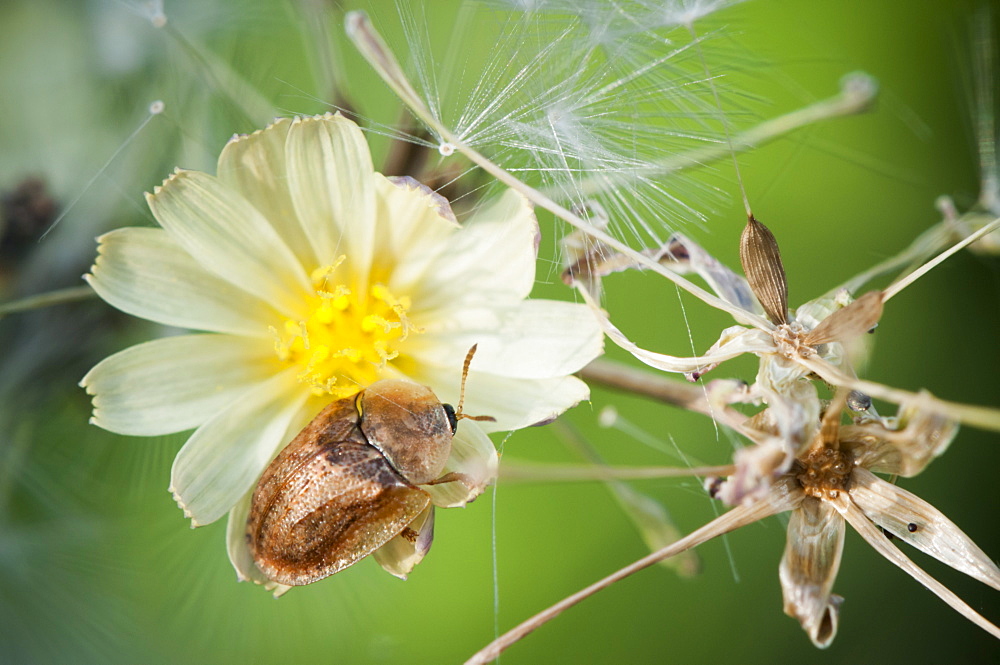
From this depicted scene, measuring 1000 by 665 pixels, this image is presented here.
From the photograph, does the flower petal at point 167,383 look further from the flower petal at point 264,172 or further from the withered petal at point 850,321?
the withered petal at point 850,321

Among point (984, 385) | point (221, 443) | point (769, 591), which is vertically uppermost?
point (221, 443)

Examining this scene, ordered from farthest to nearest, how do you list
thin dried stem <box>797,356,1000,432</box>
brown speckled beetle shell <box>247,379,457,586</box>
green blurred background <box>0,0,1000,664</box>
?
green blurred background <box>0,0,1000,664</box>
brown speckled beetle shell <box>247,379,457,586</box>
thin dried stem <box>797,356,1000,432</box>

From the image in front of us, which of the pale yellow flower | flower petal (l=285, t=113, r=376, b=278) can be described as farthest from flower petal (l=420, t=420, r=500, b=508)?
flower petal (l=285, t=113, r=376, b=278)

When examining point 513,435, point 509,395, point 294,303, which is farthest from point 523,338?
point 513,435

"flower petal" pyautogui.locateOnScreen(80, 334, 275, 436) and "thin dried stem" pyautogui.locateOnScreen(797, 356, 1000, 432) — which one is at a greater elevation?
"thin dried stem" pyautogui.locateOnScreen(797, 356, 1000, 432)

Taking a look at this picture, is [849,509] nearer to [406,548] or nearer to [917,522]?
[917,522]

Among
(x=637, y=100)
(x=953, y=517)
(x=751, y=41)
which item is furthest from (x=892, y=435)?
(x=953, y=517)

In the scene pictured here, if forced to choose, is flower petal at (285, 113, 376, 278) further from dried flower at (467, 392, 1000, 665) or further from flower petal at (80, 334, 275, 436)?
dried flower at (467, 392, 1000, 665)

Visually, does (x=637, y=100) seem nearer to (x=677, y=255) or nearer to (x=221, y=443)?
(x=677, y=255)
